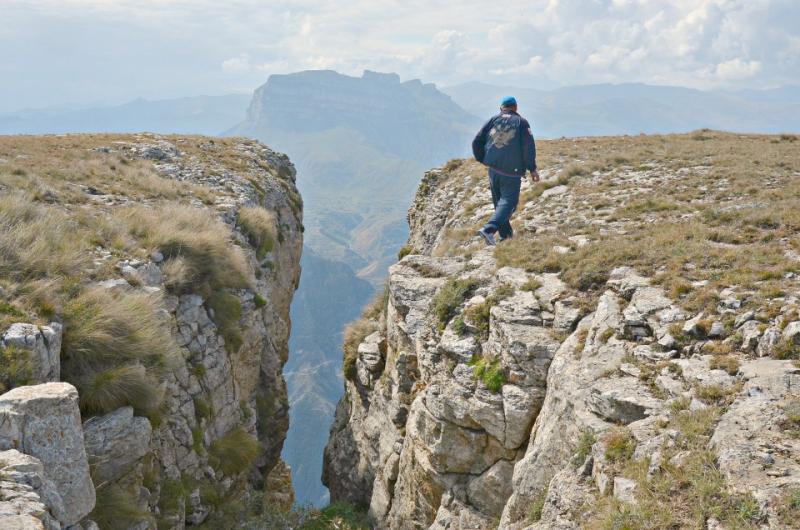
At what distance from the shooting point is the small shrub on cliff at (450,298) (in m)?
11.9

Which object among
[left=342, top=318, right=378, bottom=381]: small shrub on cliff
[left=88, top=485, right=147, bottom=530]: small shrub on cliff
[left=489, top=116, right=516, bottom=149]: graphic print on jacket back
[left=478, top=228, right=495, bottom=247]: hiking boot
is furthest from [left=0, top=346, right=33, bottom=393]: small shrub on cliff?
[left=342, top=318, right=378, bottom=381]: small shrub on cliff

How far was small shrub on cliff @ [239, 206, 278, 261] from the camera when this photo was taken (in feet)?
67.1

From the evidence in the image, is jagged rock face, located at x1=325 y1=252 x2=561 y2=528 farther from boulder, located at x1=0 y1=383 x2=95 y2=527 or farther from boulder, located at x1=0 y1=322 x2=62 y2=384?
boulder, located at x1=0 y1=322 x2=62 y2=384

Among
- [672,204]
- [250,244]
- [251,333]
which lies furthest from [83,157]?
[672,204]

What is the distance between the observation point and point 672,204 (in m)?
14.9

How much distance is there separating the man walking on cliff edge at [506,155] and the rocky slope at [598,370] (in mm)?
948

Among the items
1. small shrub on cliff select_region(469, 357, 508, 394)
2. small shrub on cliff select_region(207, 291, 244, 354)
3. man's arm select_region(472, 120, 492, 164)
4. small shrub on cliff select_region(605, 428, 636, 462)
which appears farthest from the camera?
man's arm select_region(472, 120, 492, 164)

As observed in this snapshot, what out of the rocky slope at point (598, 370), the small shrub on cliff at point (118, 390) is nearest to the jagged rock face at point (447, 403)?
the rocky slope at point (598, 370)

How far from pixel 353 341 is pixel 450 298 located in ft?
28.1

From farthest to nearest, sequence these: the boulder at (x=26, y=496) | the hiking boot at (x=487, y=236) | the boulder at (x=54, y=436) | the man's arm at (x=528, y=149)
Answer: the hiking boot at (x=487, y=236)
the man's arm at (x=528, y=149)
the boulder at (x=54, y=436)
the boulder at (x=26, y=496)

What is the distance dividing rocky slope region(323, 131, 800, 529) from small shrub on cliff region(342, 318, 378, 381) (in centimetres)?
34

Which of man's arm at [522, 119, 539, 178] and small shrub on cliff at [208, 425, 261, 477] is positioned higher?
man's arm at [522, 119, 539, 178]

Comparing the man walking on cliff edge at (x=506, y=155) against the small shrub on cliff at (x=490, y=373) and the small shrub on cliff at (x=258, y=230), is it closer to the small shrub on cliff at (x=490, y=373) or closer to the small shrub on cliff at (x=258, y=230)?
the small shrub on cliff at (x=490, y=373)

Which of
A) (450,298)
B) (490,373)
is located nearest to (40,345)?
(490,373)
